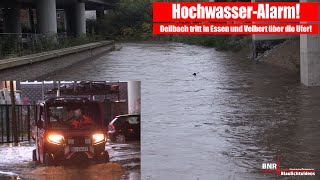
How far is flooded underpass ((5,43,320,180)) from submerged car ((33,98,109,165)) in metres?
2.15

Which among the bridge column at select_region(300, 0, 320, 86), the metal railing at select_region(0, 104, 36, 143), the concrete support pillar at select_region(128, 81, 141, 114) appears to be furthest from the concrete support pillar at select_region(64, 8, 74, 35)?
the metal railing at select_region(0, 104, 36, 143)

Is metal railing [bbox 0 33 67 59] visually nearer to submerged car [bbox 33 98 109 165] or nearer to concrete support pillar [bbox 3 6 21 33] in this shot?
submerged car [bbox 33 98 109 165]

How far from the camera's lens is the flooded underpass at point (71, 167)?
594 centimetres

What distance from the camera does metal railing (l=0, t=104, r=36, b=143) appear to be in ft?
20.4

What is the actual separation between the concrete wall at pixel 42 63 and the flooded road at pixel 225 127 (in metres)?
1.44

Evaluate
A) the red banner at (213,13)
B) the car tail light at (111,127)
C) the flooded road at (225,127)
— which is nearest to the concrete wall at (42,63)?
the flooded road at (225,127)

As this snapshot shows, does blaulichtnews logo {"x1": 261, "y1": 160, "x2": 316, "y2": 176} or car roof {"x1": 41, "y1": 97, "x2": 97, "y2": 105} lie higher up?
car roof {"x1": 41, "y1": 97, "x2": 97, "y2": 105}

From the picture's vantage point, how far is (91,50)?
140ft

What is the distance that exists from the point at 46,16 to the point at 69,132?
41576 millimetres

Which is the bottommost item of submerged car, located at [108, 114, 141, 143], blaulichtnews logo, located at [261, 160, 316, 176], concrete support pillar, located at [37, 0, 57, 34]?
blaulichtnews logo, located at [261, 160, 316, 176]

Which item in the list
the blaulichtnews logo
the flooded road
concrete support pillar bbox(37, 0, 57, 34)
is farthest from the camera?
concrete support pillar bbox(37, 0, 57, 34)

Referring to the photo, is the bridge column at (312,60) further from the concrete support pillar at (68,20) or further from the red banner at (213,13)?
the concrete support pillar at (68,20)

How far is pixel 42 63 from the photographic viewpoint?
19.8 m

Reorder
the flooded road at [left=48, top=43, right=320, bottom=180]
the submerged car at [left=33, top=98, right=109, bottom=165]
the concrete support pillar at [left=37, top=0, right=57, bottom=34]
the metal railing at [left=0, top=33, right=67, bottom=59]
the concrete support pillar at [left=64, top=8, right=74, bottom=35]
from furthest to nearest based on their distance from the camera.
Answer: the concrete support pillar at [left=64, top=8, right=74, bottom=35] < the concrete support pillar at [left=37, top=0, right=57, bottom=34] < the metal railing at [left=0, top=33, right=67, bottom=59] < the flooded road at [left=48, top=43, right=320, bottom=180] < the submerged car at [left=33, top=98, right=109, bottom=165]
